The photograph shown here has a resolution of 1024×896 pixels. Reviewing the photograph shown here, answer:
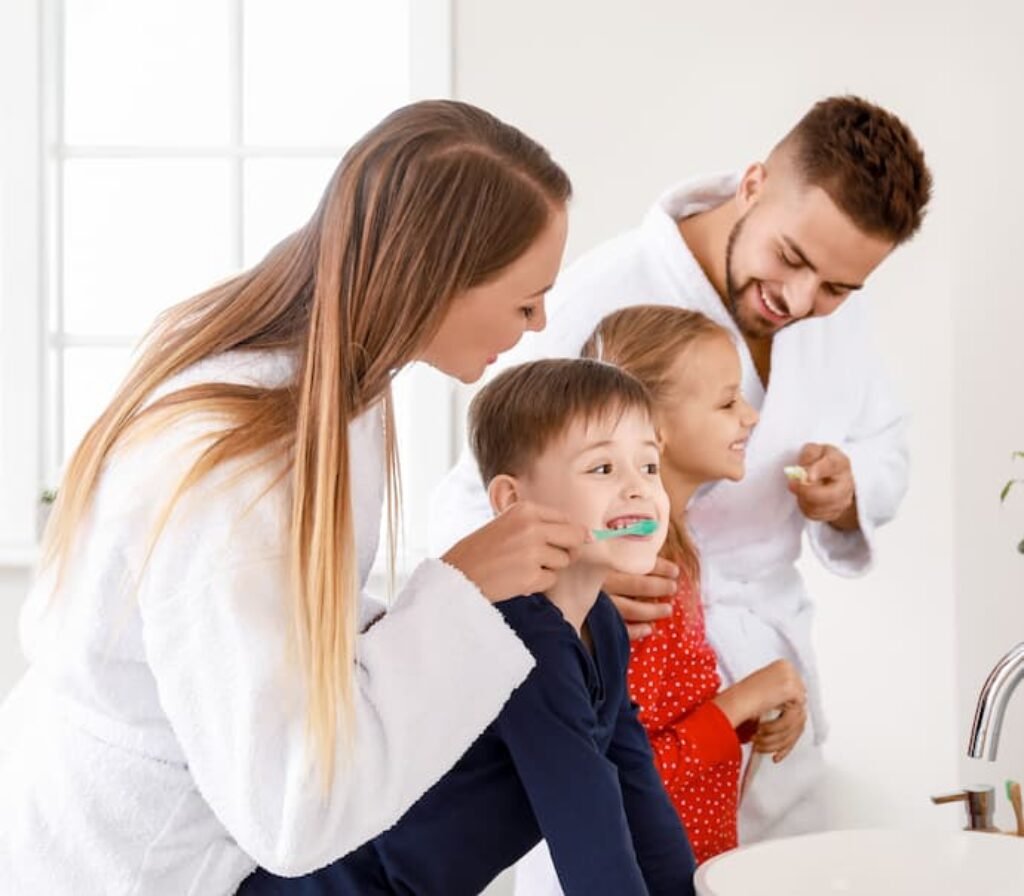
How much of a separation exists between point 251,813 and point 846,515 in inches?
49.0

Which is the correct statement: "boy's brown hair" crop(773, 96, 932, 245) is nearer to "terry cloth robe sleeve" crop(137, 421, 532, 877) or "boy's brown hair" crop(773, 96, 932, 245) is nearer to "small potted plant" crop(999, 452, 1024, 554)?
"small potted plant" crop(999, 452, 1024, 554)

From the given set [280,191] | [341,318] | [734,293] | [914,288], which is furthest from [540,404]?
[280,191]

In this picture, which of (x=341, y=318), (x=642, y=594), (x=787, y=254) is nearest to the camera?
(x=341, y=318)

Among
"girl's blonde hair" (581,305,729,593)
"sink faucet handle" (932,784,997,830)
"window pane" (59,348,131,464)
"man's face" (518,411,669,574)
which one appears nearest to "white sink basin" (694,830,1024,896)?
"sink faucet handle" (932,784,997,830)

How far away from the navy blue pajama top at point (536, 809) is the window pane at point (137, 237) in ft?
5.14

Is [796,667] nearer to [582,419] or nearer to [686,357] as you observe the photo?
[686,357]

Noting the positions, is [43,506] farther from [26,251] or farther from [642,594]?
[642,594]

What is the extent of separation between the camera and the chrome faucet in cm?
135

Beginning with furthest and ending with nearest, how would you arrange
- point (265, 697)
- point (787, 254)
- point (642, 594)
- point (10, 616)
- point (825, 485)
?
point (10, 616) < point (825, 485) < point (787, 254) < point (642, 594) < point (265, 697)

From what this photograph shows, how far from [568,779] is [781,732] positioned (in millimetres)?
809

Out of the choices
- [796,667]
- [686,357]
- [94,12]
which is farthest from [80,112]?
[796,667]

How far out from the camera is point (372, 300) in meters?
1.26

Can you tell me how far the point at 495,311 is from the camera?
1323 millimetres

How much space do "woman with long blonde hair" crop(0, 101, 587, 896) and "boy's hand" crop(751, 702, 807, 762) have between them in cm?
78
